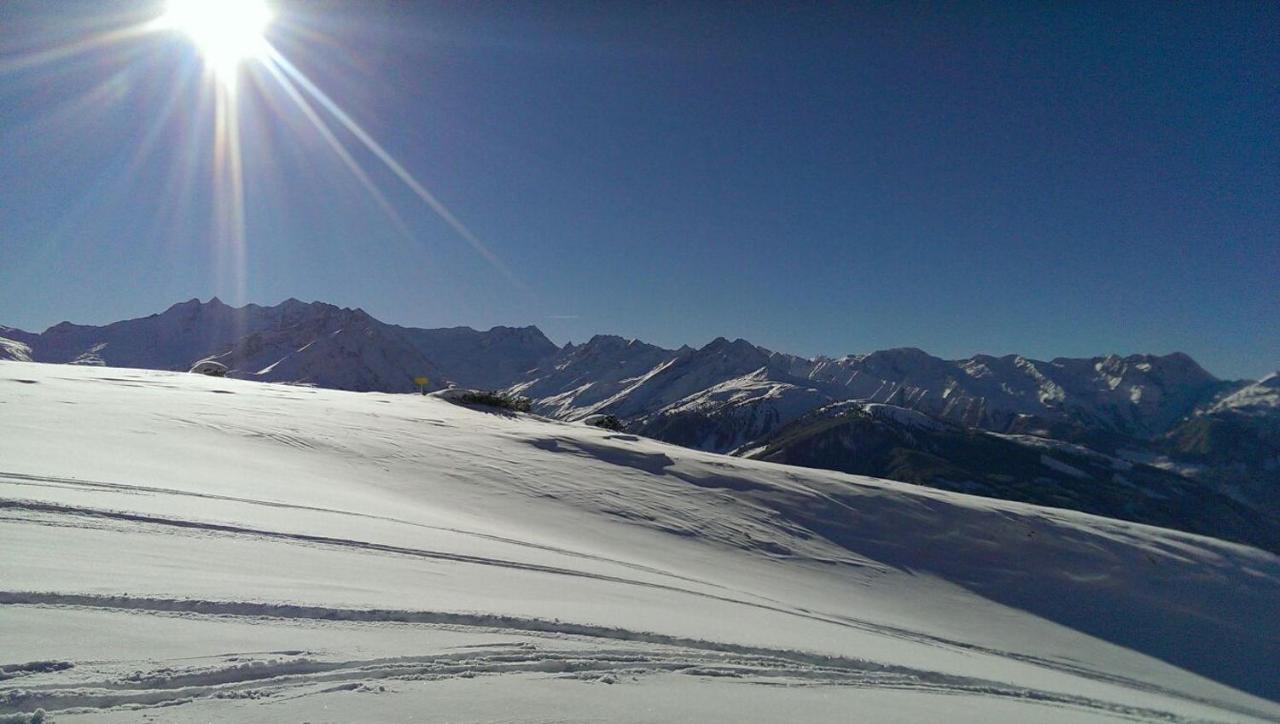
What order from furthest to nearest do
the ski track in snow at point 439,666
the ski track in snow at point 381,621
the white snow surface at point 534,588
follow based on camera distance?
1. the white snow surface at point 534,588
2. the ski track in snow at point 381,621
3. the ski track in snow at point 439,666

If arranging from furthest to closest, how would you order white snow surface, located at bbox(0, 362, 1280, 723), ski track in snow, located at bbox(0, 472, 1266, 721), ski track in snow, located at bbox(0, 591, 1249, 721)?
1. white snow surface, located at bbox(0, 362, 1280, 723)
2. ski track in snow, located at bbox(0, 472, 1266, 721)
3. ski track in snow, located at bbox(0, 591, 1249, 721)


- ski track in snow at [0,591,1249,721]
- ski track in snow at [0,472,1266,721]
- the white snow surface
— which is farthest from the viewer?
the white snow surface

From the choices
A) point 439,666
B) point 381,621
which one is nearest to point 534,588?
point 381,621

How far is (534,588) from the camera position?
23.3 feet

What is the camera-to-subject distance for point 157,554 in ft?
18.7

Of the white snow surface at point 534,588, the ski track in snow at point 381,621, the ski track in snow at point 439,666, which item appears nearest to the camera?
the ski track in snow at point 439,666

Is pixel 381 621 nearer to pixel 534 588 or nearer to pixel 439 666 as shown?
pixel 439 666

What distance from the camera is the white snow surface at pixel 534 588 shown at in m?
4.20

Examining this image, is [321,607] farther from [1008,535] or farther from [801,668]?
[1008,535]

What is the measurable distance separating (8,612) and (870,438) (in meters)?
195

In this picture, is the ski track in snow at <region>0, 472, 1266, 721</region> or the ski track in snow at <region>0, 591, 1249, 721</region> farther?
the ski track in snow at <region>0, 472, 1266, 721</region>

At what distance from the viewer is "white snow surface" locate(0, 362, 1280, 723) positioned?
13.8 ft

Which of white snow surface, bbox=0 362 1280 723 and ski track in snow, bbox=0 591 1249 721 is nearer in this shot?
ski track in snow, bbox=0 591 1249 721

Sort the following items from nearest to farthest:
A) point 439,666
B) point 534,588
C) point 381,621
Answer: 1. point 439,666
2. point 381,621
3. point 534,588
